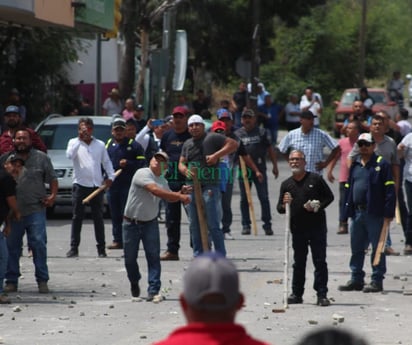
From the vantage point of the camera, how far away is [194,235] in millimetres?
15141

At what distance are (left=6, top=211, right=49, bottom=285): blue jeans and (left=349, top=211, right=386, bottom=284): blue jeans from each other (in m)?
3.24

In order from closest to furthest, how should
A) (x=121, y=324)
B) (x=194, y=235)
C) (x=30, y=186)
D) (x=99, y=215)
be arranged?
(x=121, y=324)
(x=30, y=186)
(x=194, y=235)
(x=99, y=215)

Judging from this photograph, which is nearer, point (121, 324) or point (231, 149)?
Result: point (121, 324)

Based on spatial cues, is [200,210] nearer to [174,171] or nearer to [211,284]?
[174,171]

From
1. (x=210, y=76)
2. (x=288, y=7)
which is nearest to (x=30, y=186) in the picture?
(x=288, y=7)

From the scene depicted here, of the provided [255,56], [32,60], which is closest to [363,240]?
[32,60]

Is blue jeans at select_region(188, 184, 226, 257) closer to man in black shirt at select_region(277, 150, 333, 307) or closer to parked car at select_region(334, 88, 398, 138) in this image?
man in black shirt at select_region(277, 150, 333, 307)

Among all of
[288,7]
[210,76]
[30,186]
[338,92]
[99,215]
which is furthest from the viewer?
[338,92]

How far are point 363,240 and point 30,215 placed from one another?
3507 millimetres

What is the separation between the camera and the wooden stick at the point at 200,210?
14493mm

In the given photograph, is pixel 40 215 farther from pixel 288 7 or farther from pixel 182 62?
pixel 288 7

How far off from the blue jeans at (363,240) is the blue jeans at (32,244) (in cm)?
324

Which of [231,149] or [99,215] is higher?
[231,149]

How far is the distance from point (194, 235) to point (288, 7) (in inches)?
1267
